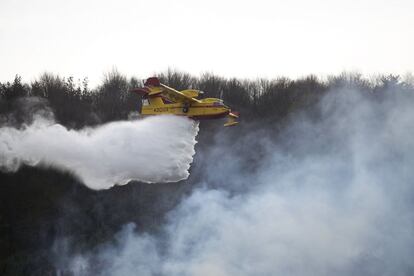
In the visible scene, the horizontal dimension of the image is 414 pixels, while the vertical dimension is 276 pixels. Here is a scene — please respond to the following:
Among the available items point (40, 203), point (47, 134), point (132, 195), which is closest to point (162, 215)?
point (132, 195)

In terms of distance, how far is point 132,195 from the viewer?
→ 185 ft

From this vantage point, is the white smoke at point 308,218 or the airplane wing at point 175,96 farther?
the white smoke at point 308,218

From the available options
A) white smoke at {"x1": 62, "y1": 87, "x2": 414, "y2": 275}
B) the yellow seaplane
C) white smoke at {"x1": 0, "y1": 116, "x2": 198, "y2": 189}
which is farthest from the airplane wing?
white smoke at {"x1": 62, "y1": 87, "x2": 414, "y2": 275}

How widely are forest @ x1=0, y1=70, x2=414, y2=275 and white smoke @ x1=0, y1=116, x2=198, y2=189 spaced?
147 centimetres

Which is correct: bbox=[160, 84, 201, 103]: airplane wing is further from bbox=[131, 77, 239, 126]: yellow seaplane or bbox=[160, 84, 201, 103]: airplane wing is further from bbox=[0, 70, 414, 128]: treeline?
bbox=[0, 70, 414, 128]: treeline

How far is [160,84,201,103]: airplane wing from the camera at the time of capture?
41844mm

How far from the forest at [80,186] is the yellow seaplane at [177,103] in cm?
743

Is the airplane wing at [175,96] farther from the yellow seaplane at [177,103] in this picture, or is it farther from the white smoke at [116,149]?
the white smoke at [116,149]

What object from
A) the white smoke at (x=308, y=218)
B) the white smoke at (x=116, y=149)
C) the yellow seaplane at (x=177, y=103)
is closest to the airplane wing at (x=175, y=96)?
the yellow seaplane at (x=177, y=103)

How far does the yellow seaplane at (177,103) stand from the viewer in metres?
41.8

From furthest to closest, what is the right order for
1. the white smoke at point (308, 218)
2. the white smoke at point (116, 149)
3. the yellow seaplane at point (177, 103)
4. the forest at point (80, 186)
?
the forest at point (80, 186), the white smoke at point (308, 218), the white smoke at point (116, 149), the yellow seaplane at point (177, 103)

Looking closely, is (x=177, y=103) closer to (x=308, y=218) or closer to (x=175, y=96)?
(x=175, y=96)

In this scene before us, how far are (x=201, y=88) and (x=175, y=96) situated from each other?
84.7 feet

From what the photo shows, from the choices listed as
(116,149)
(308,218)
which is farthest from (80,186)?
(308,218)
